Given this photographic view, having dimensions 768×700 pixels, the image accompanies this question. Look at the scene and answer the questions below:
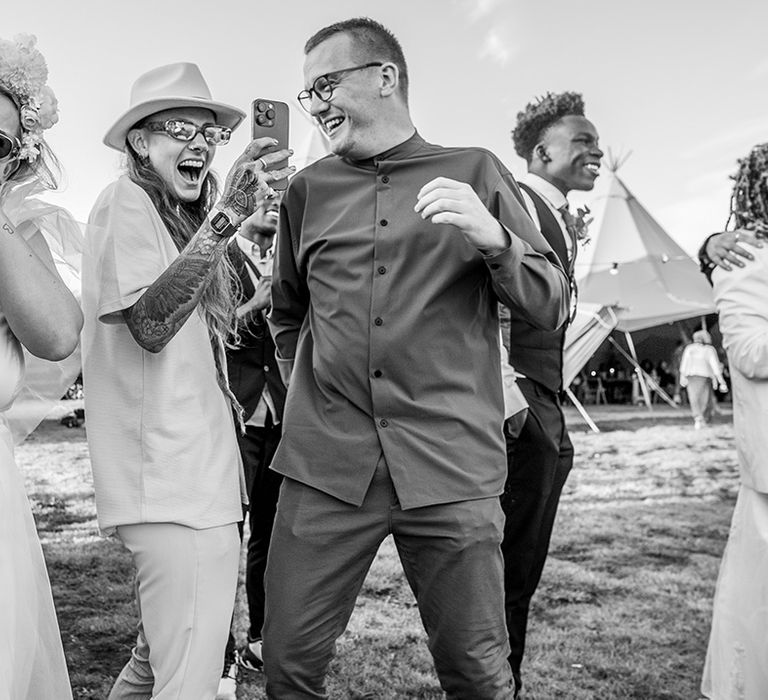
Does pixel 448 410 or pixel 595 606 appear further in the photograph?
pixel 595 606

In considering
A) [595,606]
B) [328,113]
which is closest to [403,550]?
[328,113]

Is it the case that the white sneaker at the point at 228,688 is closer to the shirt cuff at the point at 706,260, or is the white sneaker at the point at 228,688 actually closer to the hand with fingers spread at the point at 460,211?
the hand with fingers spread at the point at 460,211

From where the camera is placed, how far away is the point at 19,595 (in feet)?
6.12

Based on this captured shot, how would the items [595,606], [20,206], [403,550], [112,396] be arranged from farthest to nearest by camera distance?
1. [595,606]
2. [403,550]
3. [112,396]
4. [20,206]

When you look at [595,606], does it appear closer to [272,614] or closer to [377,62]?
[272,614]

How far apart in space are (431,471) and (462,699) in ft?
1.93

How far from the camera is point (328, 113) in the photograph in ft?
7.82

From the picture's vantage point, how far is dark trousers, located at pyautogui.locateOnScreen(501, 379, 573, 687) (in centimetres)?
335

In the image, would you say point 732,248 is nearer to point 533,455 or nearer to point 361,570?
point 533,455

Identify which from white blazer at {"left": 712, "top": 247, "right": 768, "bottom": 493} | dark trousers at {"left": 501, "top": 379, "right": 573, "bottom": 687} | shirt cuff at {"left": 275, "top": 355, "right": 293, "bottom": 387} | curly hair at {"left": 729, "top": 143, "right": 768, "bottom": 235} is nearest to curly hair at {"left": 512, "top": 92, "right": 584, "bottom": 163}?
curly hair at {"left": 729, "top": 143, "right": 768, "bottom": 235}

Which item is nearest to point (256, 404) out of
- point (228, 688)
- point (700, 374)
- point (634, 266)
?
point (228, 688)

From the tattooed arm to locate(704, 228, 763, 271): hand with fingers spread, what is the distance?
1918 millimetres

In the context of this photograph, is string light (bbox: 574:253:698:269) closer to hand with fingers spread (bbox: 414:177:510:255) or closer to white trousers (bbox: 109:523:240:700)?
hand with fingers spread (bbox: 414:177:510:255)

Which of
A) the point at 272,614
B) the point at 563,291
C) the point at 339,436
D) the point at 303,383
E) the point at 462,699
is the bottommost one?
the point at 462,699
